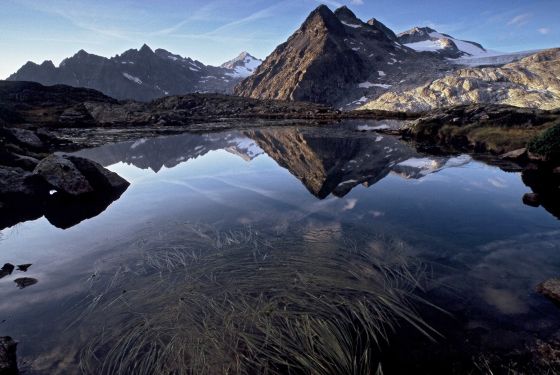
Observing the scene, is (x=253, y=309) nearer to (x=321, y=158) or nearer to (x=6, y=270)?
(x=6, y=270)

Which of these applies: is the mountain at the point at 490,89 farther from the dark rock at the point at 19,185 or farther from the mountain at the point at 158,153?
the dark rock at the point at 19,185

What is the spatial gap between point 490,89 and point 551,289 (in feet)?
683

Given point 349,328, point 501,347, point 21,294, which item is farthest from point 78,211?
point 501,347

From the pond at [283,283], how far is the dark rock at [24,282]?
0.07 meters

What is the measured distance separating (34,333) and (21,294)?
244 centimetres

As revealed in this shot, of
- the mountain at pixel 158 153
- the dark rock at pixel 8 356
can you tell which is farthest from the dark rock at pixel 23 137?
the dark rock at pixel 8 356

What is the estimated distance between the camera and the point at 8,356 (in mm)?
6914

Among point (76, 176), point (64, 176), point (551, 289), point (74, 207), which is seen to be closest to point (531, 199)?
point (551, 289)

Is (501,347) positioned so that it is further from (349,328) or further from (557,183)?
(557,183)

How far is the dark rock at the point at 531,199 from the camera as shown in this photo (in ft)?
58.4

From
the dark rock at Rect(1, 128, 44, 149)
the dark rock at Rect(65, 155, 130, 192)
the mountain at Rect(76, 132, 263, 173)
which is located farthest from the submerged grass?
the dark rock at Rect(1, 128, 44, 149)

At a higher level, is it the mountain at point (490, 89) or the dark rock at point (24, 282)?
the mountain at point (490, 89)

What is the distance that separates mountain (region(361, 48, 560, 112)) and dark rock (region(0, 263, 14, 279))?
184476 mm

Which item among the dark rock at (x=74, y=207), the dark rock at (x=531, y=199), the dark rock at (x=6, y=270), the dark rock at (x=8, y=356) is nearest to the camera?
the dark rock at (x=8, y=356)
